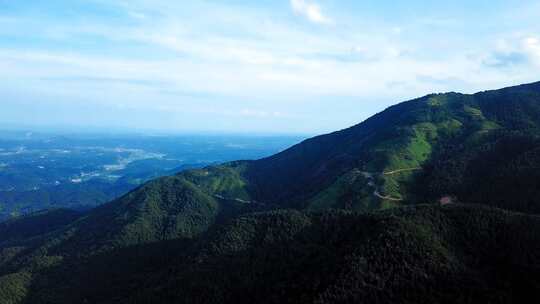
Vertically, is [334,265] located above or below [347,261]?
below

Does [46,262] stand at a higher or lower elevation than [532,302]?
lower

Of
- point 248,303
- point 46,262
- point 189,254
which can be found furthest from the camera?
point 46,262

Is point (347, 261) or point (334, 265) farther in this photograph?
point (334, 265)

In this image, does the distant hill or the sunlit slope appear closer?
the sunlit slope

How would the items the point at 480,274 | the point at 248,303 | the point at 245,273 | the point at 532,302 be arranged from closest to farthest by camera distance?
the point at 532,302 → the point at 480,274 → the point at 248,303 → the point at 245,273

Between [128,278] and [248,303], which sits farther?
[128,278]

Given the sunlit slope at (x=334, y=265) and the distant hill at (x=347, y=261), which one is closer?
the sunlit slope at (x=334, y=265)

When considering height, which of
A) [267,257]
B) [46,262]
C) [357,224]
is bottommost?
[46,262]

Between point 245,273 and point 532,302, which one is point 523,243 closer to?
point 532,302

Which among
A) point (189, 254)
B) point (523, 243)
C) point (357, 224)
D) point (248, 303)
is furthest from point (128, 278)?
point (523, 243)

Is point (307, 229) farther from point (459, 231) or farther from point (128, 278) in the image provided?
point (128, 278)
